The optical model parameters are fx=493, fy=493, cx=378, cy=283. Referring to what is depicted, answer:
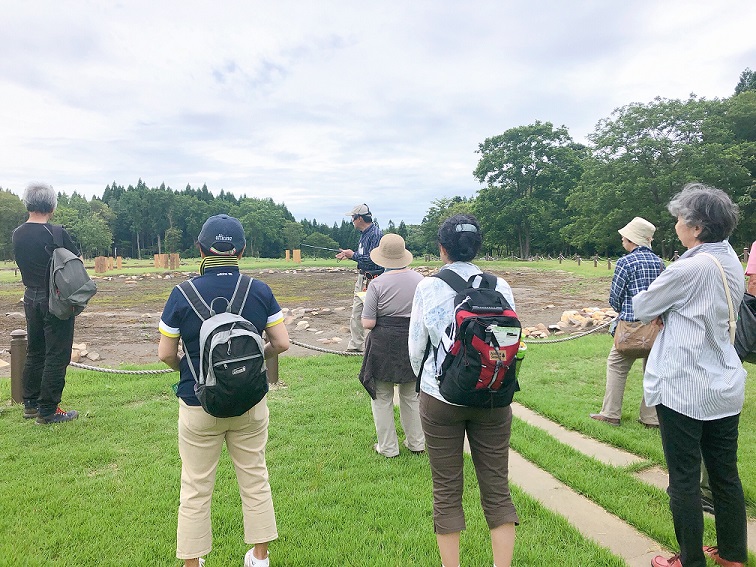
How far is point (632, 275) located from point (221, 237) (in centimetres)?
361

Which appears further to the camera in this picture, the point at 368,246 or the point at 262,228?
the point at 262,228

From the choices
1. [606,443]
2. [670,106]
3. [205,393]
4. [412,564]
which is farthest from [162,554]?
[670,106]

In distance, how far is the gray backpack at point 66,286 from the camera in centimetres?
478

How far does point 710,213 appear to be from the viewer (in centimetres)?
265

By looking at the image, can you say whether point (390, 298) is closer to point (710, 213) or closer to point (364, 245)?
point (710, 213)

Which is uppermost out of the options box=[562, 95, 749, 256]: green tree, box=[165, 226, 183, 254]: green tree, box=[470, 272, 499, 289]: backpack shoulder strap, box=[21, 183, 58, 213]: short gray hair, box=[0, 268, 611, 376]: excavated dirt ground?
box=[562, 95, 749, 256]: green tree

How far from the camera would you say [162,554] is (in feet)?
9.84

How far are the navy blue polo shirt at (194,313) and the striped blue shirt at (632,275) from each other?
314 centimetres

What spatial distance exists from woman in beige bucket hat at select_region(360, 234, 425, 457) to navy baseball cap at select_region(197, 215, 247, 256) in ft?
5.37

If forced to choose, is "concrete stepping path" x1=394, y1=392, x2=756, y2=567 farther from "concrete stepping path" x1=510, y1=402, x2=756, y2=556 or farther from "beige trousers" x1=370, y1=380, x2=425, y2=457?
"beige trousers" x1=370, y1=380, x2=425, y2=457

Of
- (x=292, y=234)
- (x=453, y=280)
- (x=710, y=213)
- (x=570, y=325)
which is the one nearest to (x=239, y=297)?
(x=453, y=280)

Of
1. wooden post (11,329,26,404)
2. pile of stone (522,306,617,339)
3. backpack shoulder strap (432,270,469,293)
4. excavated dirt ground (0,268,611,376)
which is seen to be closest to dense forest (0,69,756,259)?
excavated dirt ground (0,268,611,376)

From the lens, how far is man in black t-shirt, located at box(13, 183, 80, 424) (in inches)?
193

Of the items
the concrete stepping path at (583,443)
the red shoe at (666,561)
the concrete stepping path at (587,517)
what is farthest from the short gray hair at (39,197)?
the red shoe at (666,561)
